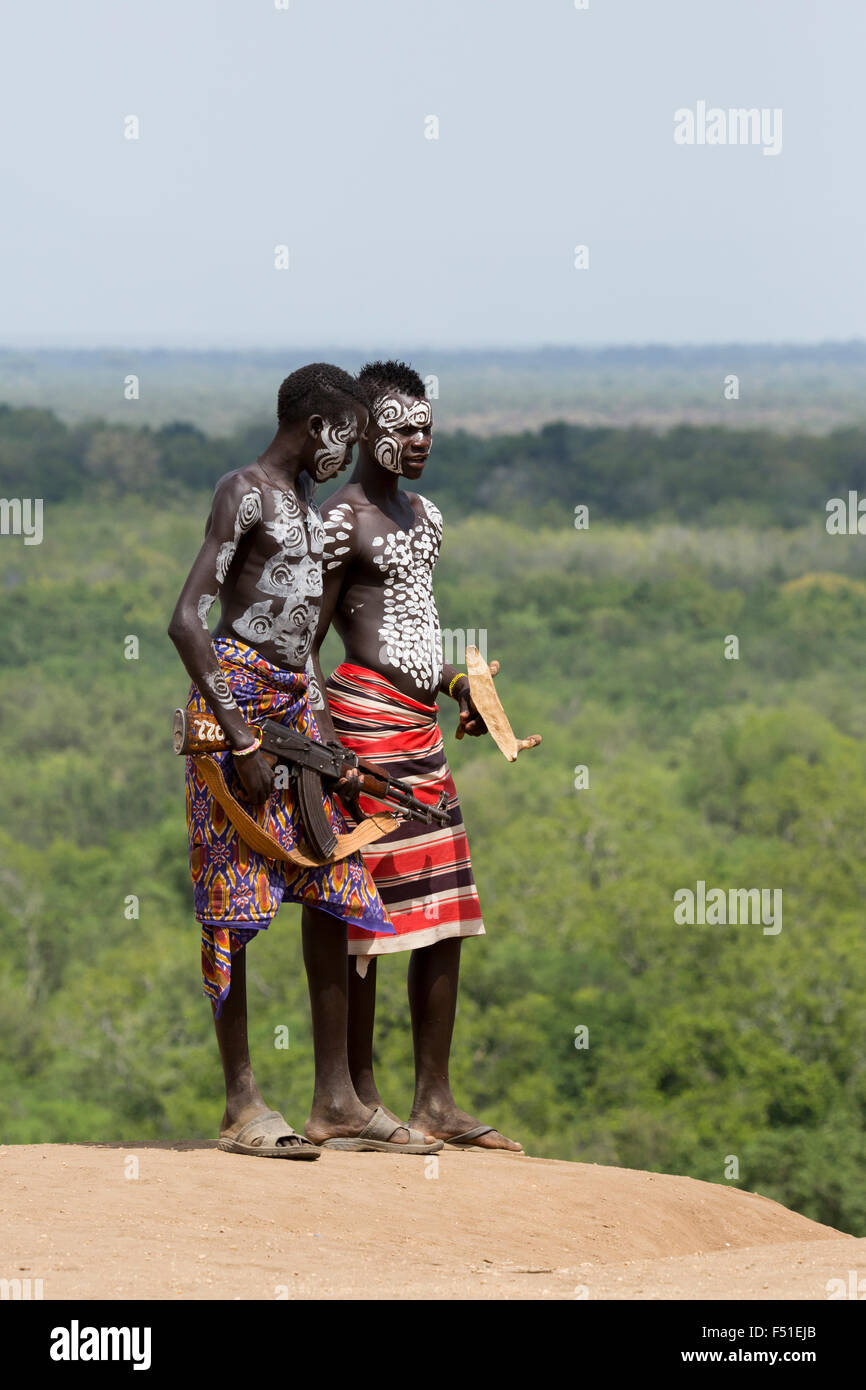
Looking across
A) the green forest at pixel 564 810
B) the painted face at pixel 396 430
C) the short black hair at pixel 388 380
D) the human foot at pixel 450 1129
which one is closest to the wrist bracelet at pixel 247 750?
the painted face at pixel 396 430

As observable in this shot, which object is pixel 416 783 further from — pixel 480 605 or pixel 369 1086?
pixel 480 605

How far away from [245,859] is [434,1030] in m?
1.17

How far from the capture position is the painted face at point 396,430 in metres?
7.22

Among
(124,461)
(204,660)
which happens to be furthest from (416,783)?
(124,461)

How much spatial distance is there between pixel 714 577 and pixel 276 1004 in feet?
136

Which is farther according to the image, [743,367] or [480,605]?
[743,367]

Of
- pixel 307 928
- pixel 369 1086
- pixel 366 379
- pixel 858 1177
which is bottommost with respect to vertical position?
pixel 858 1177

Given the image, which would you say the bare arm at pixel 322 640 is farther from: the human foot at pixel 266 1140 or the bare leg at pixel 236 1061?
the human foot at pixel 266 1140

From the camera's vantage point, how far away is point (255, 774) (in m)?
6.39

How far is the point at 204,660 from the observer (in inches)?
248

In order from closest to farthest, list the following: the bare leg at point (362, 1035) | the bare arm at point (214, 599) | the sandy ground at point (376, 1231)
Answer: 1. the sandy ground at point (376, 1231)
2. the bare arm at point (214, 599)
3. the bare leg at point (362, 1035)

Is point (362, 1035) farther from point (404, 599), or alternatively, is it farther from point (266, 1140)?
point (404, 599)

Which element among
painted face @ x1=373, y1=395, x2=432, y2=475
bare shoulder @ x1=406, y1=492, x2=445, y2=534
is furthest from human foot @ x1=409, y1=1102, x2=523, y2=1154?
painted face @ x1=373, y1=395, x2=432, y2=475

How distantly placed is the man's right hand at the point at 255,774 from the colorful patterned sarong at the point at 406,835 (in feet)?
2.09
